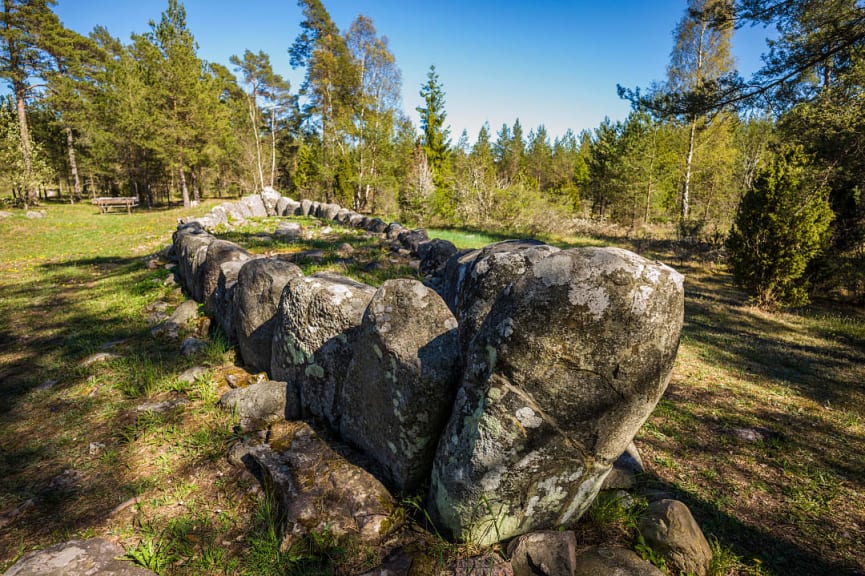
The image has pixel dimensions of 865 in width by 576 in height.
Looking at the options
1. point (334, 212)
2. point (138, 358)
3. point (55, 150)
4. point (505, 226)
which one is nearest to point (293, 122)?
point (55, 150)

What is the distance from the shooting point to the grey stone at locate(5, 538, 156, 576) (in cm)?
184

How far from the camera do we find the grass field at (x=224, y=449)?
7.53 feet

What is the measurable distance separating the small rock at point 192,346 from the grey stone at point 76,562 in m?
2.78

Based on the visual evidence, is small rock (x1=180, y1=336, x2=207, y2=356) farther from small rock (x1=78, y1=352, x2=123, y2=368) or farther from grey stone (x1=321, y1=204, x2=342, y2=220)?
grey stone (x1=321, y1=204, x2=342, y2=220)

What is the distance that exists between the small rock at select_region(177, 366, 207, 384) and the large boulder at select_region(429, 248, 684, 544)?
316cm

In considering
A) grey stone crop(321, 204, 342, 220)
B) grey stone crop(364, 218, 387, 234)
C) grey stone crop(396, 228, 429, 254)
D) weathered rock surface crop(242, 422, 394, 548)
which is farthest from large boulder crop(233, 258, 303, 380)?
grey stone crop(321, 204, 342, 220)

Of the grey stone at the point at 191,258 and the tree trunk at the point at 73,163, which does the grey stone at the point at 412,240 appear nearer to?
the grey stone at the point at 191,258

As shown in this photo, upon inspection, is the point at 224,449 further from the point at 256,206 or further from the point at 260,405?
the point at 256,206

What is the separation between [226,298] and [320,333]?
2350 millimetres

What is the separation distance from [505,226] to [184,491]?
18.0 m

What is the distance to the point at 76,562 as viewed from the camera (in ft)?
6.24

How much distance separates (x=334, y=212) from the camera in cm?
1781

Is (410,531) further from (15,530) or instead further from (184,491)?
(15,530)

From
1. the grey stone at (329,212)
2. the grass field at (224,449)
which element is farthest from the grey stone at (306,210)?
the grass field at (224,449)
